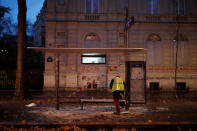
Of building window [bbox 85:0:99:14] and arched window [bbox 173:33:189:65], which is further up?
building window [bbox 85:0:99:14]

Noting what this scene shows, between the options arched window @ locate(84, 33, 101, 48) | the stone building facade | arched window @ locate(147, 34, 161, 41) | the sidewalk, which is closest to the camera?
the sidewalk

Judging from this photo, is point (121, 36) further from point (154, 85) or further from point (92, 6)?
point (154, 85)

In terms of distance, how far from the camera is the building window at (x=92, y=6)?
75.9 feet

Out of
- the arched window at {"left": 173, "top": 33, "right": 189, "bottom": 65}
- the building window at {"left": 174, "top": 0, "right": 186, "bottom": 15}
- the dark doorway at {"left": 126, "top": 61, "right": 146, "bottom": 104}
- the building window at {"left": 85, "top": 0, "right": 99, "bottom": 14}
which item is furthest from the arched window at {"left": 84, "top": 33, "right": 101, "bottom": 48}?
the dark doorway at {"left": 126, "top": 61, "right": 146, "bottom": 104}

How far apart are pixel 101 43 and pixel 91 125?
14866 mm

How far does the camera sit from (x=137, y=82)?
12844mm

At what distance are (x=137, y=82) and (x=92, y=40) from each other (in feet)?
36.0

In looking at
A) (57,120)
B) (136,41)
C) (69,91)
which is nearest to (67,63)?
(69,91)

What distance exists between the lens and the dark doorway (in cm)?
1277

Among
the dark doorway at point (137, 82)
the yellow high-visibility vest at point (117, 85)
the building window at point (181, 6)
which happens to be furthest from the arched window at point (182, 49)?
the yellow high-visibility vest at point (117, 85)

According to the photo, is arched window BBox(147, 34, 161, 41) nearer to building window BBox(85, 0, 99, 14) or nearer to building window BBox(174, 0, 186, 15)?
building window BBox(174, 0, 186, 15)

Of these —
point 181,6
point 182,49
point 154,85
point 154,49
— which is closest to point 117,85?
point 154,85

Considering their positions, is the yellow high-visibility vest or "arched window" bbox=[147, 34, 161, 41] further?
"arched window" bbox=[147, 34, 161, 41]

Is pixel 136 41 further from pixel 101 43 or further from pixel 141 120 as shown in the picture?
pixel 141 120
